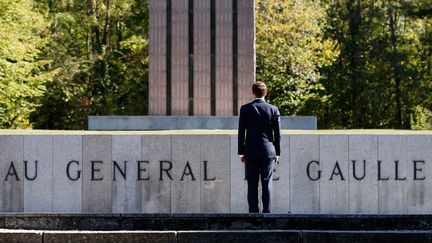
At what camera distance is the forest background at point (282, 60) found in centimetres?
3856

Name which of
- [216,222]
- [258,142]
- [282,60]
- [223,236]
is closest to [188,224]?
[216,222]

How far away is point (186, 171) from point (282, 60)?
82.4 feet

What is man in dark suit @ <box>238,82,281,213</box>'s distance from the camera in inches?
460

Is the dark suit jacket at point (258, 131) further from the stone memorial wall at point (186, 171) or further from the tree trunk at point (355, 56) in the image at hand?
the tree trunk at point (355, 56)

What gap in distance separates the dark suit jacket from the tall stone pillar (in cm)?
1162

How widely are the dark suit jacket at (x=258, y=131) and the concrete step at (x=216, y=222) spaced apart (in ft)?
6.59

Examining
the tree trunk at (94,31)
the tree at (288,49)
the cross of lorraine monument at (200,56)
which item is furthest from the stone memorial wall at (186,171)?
the tree trunk at (94,31)

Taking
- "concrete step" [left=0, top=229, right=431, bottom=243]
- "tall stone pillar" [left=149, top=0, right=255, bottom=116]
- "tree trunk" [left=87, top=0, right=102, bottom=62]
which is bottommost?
"concrete step" [left=0, top=229, right=431, bottom=243]

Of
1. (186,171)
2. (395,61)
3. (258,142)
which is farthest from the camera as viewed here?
(395,61)

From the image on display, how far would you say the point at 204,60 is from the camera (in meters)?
23.5

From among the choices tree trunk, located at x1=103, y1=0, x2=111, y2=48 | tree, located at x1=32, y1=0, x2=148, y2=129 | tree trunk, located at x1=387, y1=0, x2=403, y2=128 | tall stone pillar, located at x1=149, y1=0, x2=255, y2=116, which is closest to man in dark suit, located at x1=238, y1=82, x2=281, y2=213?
tall stone pillar, located at x1=149, y1=0, x2=255, y2=116

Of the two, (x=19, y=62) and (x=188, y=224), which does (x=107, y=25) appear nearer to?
(x=19, y=62)

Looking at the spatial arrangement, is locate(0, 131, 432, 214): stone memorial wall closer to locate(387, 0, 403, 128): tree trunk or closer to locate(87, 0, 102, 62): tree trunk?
locate(87, 0, 102, 62): tree trunk

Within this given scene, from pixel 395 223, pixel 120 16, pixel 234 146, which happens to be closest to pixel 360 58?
pixel 120 16
